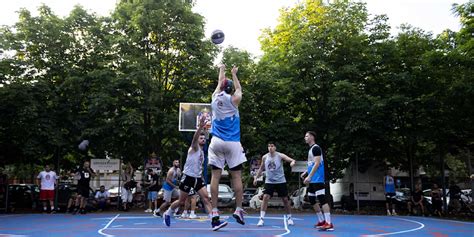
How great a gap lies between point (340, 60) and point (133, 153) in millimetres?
10531

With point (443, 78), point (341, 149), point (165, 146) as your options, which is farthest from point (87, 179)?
point (443, 78)

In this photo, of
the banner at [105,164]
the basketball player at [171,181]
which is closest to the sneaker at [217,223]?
the basketball player at [171,181]

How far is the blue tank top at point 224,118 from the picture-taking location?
7.07 meters

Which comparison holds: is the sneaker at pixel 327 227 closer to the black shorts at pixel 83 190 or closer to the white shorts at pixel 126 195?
the black shorts at pixel 83 190

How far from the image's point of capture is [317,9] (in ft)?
89.2

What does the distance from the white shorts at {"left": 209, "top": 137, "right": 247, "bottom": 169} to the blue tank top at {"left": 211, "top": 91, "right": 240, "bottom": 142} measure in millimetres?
84

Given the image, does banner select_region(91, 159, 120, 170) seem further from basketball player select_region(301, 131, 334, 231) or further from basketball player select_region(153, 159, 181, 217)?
Answer: basketball player select_region(301, 131, 334, 231)

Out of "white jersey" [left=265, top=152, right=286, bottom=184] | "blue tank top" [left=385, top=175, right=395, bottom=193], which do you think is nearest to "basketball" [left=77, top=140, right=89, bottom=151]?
"white jersey" [left=265, top=152, right=286, bottom=184]

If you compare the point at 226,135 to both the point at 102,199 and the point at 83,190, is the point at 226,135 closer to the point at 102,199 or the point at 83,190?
the point at 83,190

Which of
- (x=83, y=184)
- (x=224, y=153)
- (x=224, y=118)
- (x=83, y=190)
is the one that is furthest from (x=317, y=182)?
(x=83, y=190)

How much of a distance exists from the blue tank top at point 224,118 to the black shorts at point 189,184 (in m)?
2.15

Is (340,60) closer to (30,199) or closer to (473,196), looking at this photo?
(473,196)

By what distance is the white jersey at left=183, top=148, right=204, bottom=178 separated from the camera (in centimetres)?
925

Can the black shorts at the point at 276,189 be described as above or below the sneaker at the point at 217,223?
above
